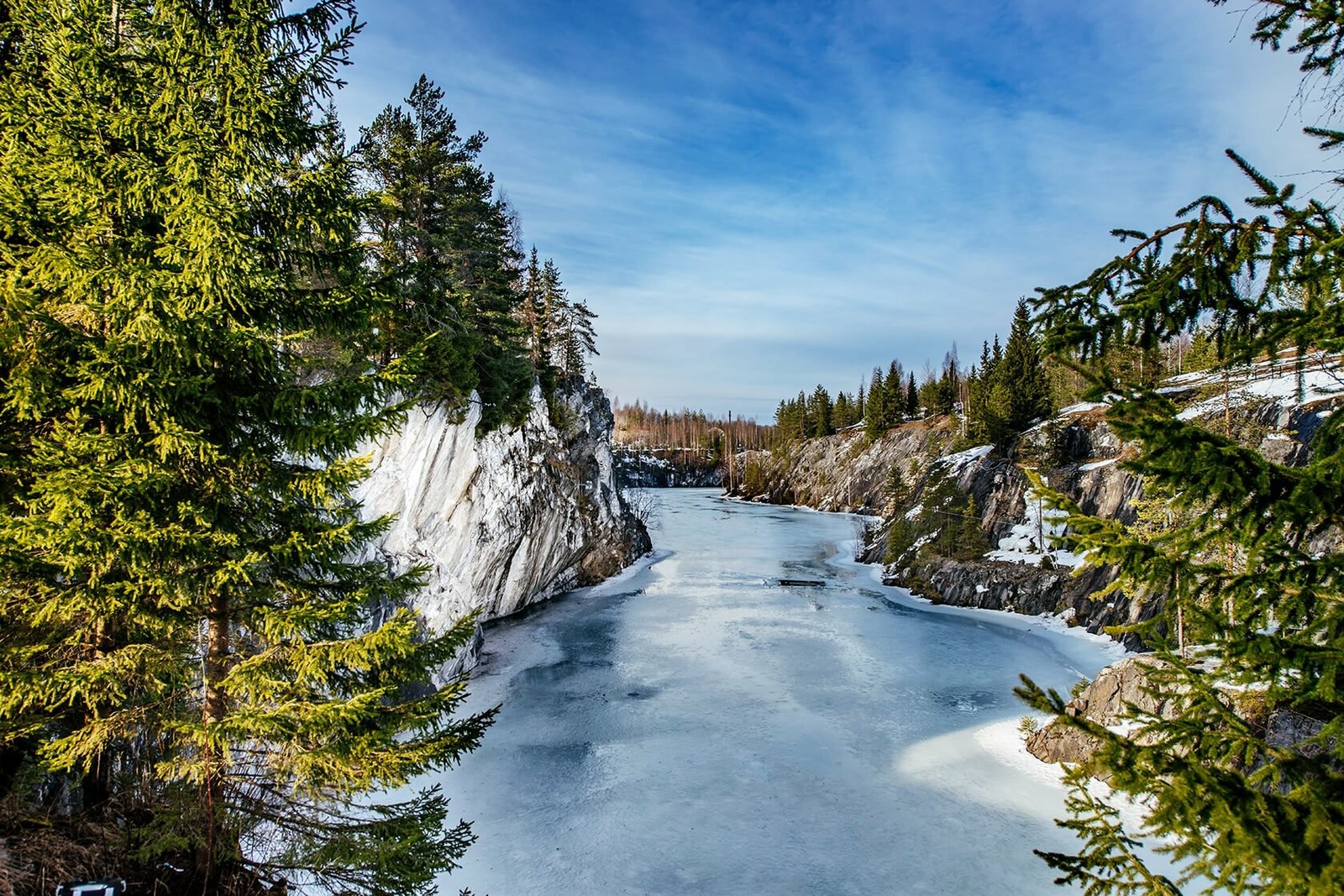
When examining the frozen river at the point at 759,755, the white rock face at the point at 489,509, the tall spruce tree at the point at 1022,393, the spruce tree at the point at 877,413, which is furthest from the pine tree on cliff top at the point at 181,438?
the spruce tree at the point at 877,413

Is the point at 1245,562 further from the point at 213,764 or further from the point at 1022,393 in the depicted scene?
the point at 1022,393

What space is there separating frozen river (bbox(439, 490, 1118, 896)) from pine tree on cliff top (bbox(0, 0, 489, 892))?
6.23 meters

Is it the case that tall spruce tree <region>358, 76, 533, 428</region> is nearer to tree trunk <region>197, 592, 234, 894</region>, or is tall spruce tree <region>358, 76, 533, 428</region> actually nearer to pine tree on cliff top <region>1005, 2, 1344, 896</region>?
tree trunk <region>197, 592, 234, 894</region>

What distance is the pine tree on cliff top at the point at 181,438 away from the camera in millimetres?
4859

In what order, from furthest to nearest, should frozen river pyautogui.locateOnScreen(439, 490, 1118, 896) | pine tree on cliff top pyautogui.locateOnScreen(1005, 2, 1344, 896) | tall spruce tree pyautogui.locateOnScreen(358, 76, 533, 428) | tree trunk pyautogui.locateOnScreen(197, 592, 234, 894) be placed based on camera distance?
tall spruce tree pyautogui.locateOnScreen(358, 76, 533, 428) < frozen river pyautogui.locateOnScreen(439, 490, 1118, 896) < tree trunk pyautogui.locateOnScreen(197, 592, 234, 894) < pine tree on cliff top pyautogui.locateOnScreen(1005, 2, 1344, 896)

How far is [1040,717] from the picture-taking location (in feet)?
53.9

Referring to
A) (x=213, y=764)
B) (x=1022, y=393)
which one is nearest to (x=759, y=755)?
(x=213, y=764)

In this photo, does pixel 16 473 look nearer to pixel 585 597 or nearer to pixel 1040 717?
pixel 1040 717

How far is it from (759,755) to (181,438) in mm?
13319

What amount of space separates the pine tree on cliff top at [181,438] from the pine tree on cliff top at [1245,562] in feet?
17.4

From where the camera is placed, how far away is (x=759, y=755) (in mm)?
14453

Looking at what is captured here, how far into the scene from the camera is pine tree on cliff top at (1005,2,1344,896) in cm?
257

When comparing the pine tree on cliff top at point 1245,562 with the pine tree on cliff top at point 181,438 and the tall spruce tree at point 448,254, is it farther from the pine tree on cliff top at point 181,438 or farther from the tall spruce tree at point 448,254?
the tall spruce tree at point 448,254

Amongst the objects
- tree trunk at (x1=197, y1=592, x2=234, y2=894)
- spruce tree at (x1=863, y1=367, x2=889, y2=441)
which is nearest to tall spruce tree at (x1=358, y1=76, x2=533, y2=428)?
tree trunk at (x1=197, y1=592, x2=234, y2=894)
